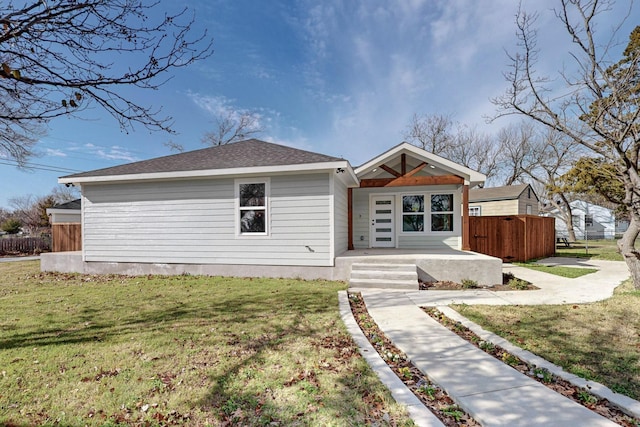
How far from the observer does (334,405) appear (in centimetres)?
238

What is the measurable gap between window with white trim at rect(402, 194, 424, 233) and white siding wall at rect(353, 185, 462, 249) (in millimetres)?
192

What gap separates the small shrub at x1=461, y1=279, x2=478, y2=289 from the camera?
6.95m

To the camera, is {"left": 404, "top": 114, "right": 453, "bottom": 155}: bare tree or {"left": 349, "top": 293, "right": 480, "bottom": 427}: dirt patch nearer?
{"left": 349, "top": 293, "right": 480, "bottom": 427}: dirt patch

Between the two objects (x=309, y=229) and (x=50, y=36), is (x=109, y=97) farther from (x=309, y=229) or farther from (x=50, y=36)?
(x=309, y=229)

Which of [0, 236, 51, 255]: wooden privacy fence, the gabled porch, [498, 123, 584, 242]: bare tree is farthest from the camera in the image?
[498, 123, 584, 242]: bare tree

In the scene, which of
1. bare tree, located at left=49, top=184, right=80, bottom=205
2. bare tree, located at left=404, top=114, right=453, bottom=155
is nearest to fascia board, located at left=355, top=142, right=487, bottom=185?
bare tree, located at left=404, top=114, right=453, bottom=155

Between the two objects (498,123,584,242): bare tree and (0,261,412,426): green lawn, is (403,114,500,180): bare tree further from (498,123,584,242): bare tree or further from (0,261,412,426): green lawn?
(0,261,412,426): green lawn

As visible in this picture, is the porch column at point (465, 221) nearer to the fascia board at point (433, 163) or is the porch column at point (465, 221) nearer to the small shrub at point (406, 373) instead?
the fascia board at point (433, 163)

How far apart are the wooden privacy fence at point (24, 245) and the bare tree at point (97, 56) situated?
21.6 m

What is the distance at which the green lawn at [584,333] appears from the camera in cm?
285

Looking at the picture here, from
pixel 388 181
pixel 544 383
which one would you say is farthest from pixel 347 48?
pixel 544 383

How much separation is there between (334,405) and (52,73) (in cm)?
466

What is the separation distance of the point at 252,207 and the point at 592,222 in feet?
131

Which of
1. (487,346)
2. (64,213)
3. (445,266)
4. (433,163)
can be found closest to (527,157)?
(433,163)
